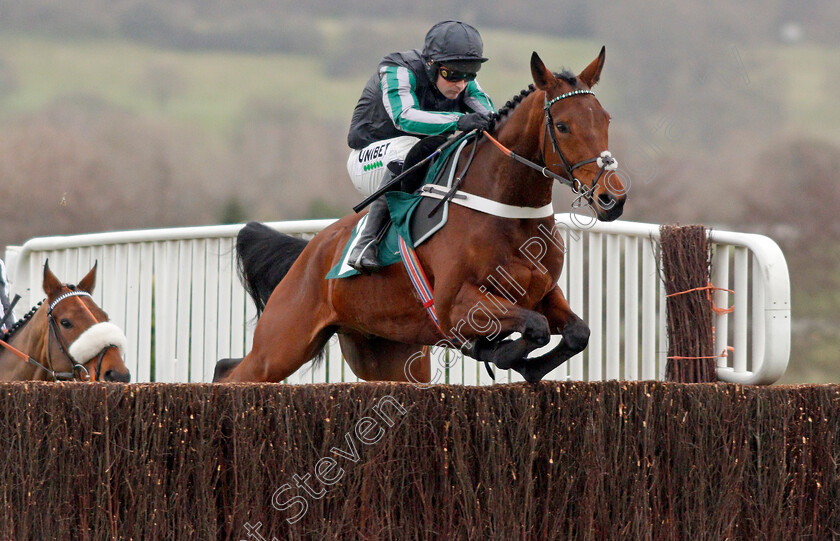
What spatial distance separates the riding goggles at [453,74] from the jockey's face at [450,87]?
0.06ft

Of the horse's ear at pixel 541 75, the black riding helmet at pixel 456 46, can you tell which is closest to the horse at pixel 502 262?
the horse's ear at pixel 541 75

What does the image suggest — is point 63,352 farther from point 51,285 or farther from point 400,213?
point 400,213

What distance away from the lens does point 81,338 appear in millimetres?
5391

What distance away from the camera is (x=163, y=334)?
6.83 metres

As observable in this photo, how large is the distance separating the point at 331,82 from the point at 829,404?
2734cm

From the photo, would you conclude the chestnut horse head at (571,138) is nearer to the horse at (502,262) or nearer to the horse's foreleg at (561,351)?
the horse at (502,262)

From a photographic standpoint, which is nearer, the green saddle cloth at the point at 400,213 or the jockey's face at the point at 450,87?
the green saddle cloth at the point at 400,213

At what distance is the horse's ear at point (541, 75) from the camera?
396 centimetres

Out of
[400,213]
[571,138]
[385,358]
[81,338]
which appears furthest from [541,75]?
[81,338]

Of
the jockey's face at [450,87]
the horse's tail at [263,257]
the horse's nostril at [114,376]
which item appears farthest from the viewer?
the horse's tail at [263,257]

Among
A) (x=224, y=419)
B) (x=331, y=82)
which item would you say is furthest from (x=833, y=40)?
(x=224, y=419)

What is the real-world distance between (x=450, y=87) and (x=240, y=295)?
2.53 metres

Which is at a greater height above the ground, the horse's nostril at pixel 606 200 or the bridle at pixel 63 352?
A: the horse's nostril at pixel 606 200

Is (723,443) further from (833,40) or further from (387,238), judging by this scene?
(833,40)
